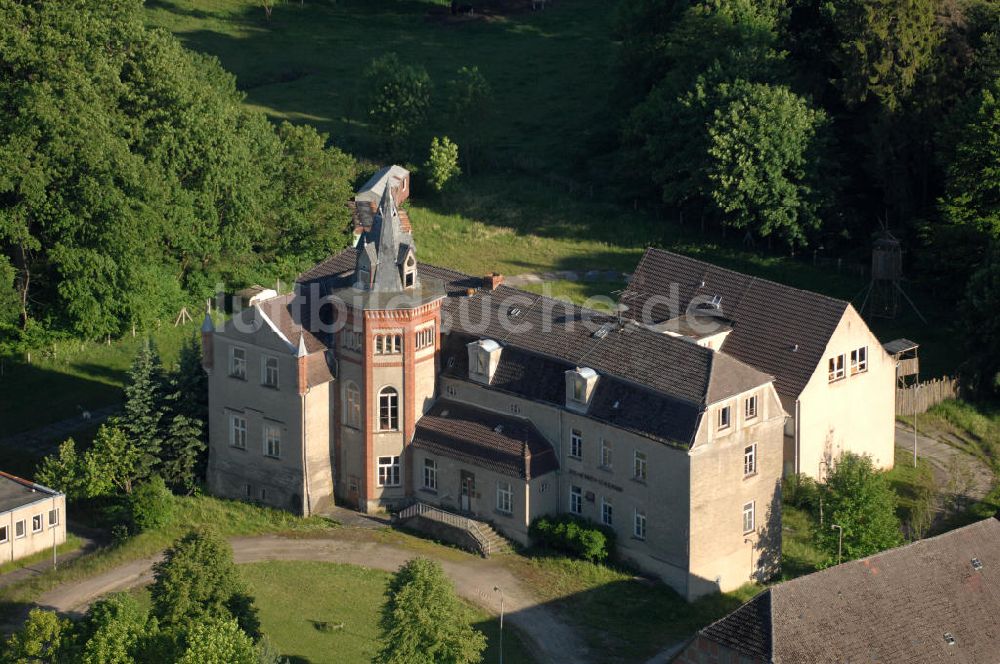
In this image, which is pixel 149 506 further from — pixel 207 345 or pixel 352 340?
pixel 352 340

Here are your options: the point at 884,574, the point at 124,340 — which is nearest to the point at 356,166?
the point at 124,340

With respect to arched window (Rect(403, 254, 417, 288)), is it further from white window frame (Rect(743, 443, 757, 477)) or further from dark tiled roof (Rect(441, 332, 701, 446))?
white window frame (Rect(743, 443, 757, 477))

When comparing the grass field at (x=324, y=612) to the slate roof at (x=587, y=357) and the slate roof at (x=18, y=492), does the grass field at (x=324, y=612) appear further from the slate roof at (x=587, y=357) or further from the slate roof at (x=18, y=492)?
the slate roof at (x=587, y=357)

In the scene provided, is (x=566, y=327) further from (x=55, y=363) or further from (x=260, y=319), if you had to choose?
(x=55, y=363)

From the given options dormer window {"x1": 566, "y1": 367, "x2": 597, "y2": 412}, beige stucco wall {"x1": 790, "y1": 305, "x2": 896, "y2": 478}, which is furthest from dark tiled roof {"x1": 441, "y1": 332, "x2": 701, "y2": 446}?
beige stucco wall {"x1": 790, "y1": 305, "x2": 896, "y2": 478}

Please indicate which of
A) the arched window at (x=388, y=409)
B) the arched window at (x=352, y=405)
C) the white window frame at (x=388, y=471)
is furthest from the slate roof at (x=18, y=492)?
the arched window at (x=388, y=409)
